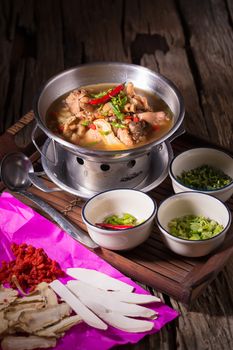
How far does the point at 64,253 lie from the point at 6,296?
15.2 inches

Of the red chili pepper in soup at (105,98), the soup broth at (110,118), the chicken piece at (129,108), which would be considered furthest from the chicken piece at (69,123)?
the chicken piece at (129,108)

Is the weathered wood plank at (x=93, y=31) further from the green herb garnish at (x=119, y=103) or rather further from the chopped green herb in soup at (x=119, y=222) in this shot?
the chopped green herb in soup at (x=119, y=222)

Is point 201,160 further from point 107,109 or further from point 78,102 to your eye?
point 78,102

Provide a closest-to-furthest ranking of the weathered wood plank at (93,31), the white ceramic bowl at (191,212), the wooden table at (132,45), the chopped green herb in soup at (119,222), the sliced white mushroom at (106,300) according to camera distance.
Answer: the sliced white mushroom at (106,300), the white ceramic bowl at (191,212), the chopped green herb in soup at (119,222), the wooden table at (132,45), the weathered wood plank at (93,31)

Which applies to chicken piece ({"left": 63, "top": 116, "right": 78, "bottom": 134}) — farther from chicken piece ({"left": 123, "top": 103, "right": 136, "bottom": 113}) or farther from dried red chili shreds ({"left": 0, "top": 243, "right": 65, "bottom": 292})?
dried red chili shreds ({"left": 0, "top": 243, "right": 65, "bottom": 292})

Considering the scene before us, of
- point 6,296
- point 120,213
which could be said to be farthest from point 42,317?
point 120,213

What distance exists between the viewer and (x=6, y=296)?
2990 millimetres

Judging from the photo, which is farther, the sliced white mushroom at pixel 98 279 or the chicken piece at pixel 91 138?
the chicken piece at pixel 91 138

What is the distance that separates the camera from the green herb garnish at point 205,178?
342cm

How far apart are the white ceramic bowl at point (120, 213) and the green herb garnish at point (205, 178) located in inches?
10.4

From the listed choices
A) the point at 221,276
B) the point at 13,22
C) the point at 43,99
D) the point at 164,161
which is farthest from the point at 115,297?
the point at 13,22

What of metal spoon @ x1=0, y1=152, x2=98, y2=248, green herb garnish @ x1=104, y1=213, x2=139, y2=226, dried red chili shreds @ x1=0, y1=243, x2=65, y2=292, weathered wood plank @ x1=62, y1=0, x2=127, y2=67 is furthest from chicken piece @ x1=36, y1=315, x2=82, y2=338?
weathered wood plank @ x1=62, y1=0, x2=127, y2=67

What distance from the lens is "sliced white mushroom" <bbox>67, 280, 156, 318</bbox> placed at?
2.91 metres

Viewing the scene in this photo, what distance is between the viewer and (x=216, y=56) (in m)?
4.77
